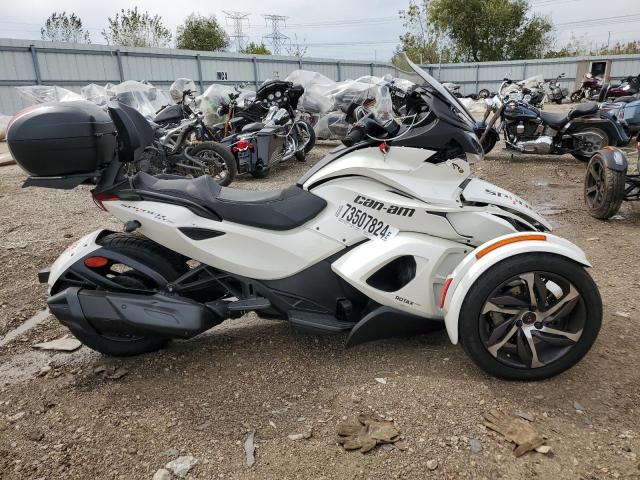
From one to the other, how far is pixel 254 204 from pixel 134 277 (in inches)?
32.2

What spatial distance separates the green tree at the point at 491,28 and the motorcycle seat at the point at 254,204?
142ft

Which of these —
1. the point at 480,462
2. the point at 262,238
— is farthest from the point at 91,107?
the point at 480,462

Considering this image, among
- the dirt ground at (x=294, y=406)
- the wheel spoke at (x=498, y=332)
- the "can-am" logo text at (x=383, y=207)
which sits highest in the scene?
the "can-am" logo text at (x=383, y=207)

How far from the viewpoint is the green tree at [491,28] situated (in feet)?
134

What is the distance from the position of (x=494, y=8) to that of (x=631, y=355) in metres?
44.7

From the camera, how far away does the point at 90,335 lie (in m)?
2.75

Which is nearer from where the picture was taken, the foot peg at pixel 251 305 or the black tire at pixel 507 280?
the black tire at pixel 507 280

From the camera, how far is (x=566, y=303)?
2.39m

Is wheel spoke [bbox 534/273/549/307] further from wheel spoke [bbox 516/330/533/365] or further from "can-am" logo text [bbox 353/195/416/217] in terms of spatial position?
"can-am" logo text [bbox 353/195/416/217]

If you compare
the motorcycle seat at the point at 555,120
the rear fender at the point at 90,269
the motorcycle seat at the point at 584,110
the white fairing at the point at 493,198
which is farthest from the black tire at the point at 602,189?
the rear fender at the point at 90,269

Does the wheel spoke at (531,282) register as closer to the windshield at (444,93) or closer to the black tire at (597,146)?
the windshield at (444,93)

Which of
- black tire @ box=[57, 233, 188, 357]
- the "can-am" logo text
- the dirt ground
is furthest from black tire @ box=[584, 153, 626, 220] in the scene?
black tire @ box=[57, 233, 188, 357]

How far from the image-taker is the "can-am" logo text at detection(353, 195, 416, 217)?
2.50m

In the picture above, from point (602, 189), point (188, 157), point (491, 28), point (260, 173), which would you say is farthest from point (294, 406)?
point (491, 28)
